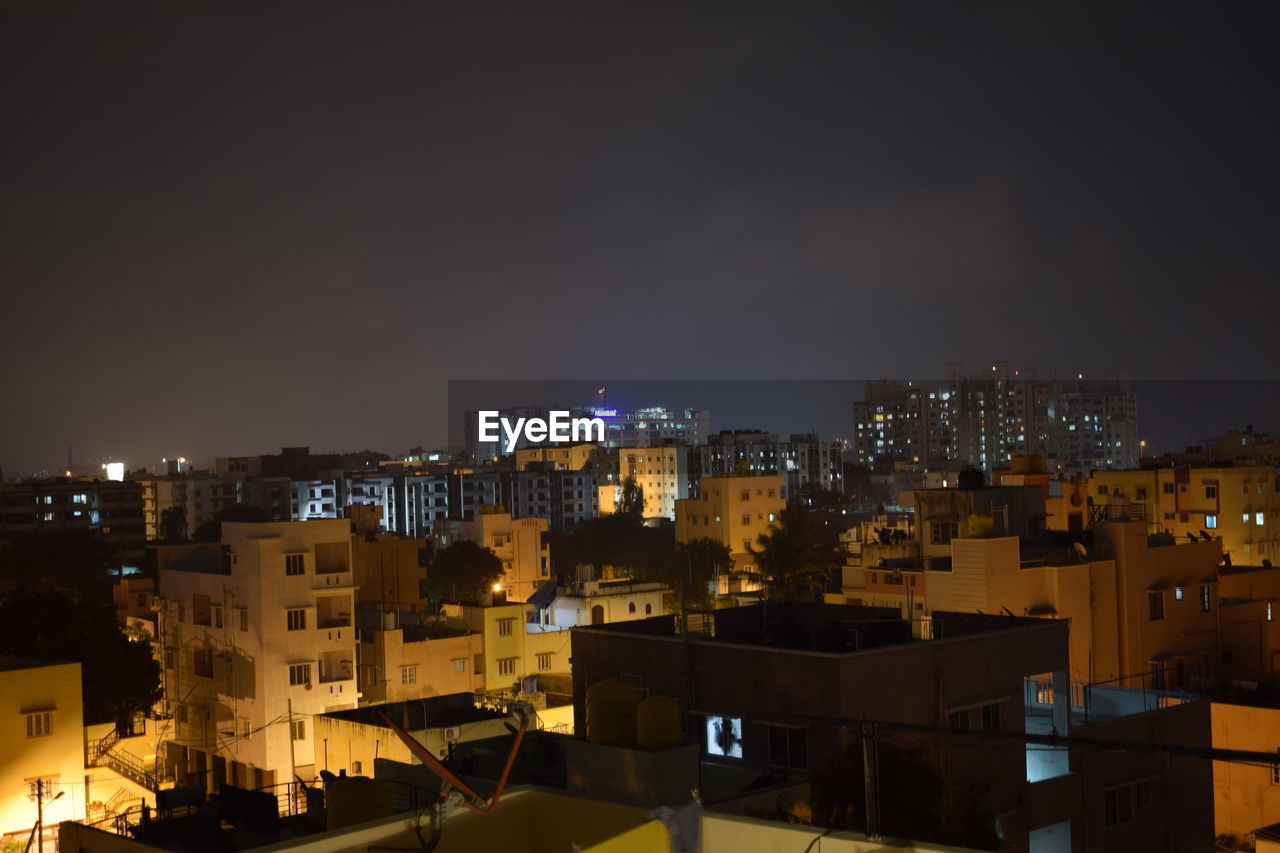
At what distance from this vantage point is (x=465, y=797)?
7.13 metres

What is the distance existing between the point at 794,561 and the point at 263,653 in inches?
727

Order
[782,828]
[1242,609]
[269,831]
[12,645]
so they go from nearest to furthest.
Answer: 1. [782,828]
2. [269,831]
3. [1242,609]
4. [12,645]

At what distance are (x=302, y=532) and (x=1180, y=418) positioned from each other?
287 feet

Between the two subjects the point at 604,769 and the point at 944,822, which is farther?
the point at 944,822

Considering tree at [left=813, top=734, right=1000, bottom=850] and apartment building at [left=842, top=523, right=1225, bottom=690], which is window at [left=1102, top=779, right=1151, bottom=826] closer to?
tree at [left=813, top=734, right=1000, bottom=850]

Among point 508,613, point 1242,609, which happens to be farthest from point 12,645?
point 1242,609

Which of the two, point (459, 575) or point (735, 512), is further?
point (735, 512)

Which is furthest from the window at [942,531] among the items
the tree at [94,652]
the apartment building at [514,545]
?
the apartment building at [514,545]

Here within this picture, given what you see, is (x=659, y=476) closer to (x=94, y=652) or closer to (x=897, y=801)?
(x=94, y=652)

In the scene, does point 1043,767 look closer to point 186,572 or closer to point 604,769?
point 604,769

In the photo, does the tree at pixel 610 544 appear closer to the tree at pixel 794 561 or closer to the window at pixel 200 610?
the tree at pixel 794 561

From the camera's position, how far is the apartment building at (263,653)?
25469 millimetres

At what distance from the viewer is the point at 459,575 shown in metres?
38.3

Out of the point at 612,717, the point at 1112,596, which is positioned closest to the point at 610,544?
the point at 1112,596
